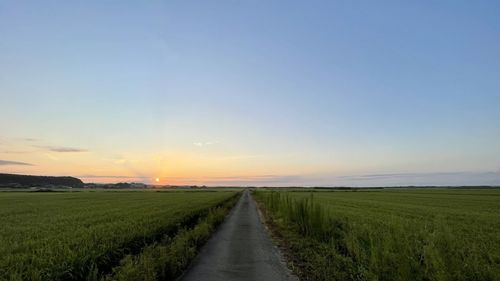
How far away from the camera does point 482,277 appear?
8164mm

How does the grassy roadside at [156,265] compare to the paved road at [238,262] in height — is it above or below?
above

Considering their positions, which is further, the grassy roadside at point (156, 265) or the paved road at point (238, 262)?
the paved road at point (238, 262)

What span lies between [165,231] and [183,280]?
10.4 meters

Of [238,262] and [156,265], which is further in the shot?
[238,262]

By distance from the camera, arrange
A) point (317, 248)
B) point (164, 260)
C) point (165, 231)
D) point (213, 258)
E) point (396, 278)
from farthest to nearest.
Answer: point (165, 231) < point (317, 248) < point (213, 258) < point (164, 260) < point (396, 278)

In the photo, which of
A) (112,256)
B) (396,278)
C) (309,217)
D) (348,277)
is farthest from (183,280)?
(309,217)

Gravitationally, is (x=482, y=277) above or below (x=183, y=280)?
above

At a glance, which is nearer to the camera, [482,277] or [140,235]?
[482,277]

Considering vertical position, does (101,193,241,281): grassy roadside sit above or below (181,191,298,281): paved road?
above

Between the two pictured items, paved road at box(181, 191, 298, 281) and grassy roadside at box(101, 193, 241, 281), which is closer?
grassy roadside at box(101, 193, 241, 281)

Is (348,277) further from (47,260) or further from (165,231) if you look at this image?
(165,231)

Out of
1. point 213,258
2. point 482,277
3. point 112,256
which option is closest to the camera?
point 482,277

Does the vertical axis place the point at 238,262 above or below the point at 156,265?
below

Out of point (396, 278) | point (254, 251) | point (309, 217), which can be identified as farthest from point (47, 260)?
point (309, 217)
